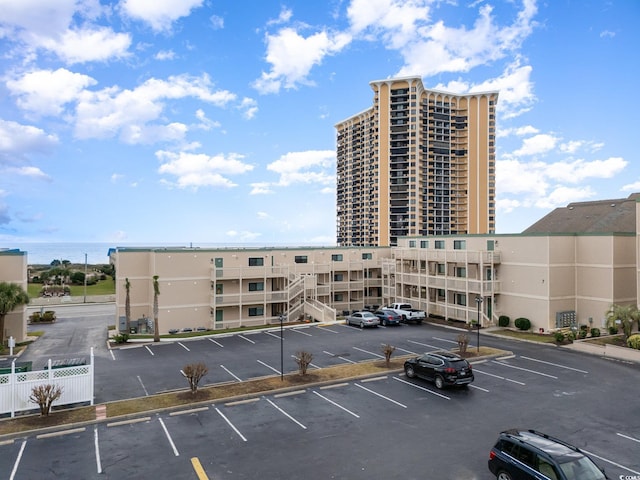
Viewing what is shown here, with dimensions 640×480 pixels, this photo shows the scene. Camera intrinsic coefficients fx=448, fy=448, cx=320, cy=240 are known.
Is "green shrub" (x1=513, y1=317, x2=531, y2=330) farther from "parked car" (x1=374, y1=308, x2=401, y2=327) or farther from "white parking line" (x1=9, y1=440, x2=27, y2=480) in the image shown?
"white parking line" (x1=9, y1=440, x2=27, y2=480)

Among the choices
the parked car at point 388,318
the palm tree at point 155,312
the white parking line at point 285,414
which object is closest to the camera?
the white parking line at point 285,414

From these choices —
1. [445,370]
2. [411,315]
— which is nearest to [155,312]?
[411,315]

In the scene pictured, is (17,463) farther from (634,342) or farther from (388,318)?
(634,342)

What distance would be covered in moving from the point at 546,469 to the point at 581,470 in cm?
78

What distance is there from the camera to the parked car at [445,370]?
21.0m

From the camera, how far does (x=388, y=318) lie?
4147cm

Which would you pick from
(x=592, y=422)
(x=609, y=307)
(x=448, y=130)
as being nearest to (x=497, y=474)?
(x=592, y=422)

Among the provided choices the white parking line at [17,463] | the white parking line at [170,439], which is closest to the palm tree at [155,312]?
the white parking line at [170,439]

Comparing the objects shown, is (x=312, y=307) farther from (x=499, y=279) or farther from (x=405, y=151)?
(x=405, y=151)

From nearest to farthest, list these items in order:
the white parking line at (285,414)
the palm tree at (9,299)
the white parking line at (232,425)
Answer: the white parking line at (232,425) → the white parking line at (285,414) → the palm tree at (9,299)

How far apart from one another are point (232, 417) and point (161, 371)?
989 cm

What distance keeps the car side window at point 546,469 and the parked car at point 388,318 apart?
30444 mm

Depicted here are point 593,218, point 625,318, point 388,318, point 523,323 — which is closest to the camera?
point 625,318

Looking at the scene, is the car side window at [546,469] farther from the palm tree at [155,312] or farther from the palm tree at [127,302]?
the palm tree at [127,302]
